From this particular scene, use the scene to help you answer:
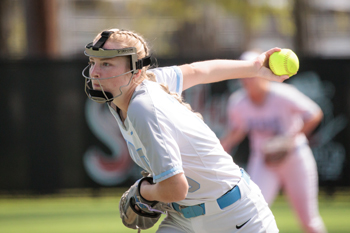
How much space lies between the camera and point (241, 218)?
2.87m

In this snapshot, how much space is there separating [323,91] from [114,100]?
6957 millimetres

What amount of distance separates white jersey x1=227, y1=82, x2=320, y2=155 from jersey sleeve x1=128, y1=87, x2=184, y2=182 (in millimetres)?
3477

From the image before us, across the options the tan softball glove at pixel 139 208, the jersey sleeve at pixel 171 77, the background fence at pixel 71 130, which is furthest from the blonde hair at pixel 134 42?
the background fence at pixel 71 130

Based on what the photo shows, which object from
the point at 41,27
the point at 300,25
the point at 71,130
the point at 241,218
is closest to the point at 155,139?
the point at 241,218

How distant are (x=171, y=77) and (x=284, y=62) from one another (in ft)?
2.40

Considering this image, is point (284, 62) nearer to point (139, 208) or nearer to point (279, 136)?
point (139, 208)

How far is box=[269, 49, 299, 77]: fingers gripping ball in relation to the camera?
3.25 meters

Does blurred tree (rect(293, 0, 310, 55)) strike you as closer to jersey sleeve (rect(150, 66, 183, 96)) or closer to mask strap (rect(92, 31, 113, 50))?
jersey sleeve (rect(150, 66, 183, 96))

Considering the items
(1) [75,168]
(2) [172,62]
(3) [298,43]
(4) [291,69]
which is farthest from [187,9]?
(4) [291,69]

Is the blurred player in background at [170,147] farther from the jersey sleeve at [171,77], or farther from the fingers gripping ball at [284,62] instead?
the fingers gripping ball at [284,62]

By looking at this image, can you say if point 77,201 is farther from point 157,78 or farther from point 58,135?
point 157,78

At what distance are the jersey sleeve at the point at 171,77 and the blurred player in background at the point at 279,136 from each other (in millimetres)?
2628

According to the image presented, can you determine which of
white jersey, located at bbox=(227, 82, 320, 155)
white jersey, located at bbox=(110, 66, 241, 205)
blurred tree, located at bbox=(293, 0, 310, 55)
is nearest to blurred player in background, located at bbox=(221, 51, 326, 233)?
white jersey, located at bbox=(227, 82, 320, 155)

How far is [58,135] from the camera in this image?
8.99 m
